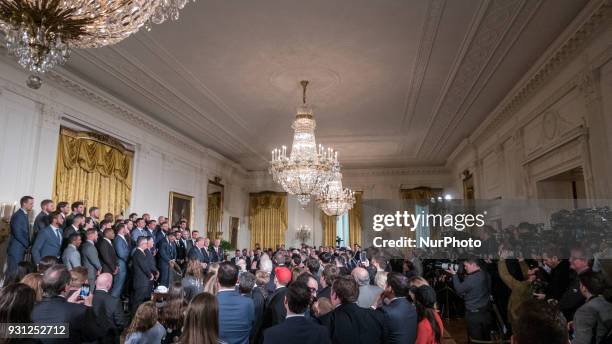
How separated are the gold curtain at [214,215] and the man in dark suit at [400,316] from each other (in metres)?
11.3

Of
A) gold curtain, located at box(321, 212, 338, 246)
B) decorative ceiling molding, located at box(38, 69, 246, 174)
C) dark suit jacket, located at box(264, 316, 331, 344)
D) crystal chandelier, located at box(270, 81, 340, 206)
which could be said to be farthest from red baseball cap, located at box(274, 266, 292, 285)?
gold curtain, located at box(321, 212, 338, 246)

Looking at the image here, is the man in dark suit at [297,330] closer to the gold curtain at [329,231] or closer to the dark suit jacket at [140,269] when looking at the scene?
the dark suit jacket at [140,269]

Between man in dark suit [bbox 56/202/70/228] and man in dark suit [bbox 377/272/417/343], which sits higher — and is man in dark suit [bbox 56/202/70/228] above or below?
above

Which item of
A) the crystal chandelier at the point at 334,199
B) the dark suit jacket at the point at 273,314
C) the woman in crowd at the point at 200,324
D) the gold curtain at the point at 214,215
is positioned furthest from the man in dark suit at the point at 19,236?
the gold curtain at the point at 214,215

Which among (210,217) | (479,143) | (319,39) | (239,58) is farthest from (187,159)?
(479,143)

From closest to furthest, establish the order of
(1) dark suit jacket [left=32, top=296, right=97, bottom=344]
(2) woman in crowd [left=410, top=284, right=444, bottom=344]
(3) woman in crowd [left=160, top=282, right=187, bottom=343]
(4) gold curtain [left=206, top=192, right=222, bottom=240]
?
1. (1) dark suit jacket [left=32, top=296, right=97, bottom=344]
2. (2) woman in crowd [left=410, top=284, right=444, bottom=344]
3. (3) woman in crowd [left=160, top=282, right=187, bottom=343]
4. (4) gold curtain [left=206, top=192, right=222, bottom=240]

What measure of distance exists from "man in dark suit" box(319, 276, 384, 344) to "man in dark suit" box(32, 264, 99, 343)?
62.5 inches

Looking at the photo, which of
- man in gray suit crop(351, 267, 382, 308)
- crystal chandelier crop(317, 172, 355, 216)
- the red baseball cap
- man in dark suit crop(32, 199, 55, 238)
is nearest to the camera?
man in gray suit crop(351, 267, 382, 308)

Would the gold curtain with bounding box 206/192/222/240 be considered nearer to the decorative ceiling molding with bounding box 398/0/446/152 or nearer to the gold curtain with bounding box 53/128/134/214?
the gold curtain with bounding box 53/128/134/214

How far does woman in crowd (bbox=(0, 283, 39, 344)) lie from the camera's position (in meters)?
2.04

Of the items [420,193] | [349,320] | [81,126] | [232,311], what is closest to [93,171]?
[81,126]

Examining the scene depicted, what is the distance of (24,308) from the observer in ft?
6.90

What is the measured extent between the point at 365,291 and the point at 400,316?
2.76 ft

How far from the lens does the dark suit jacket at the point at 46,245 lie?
19.5ft
